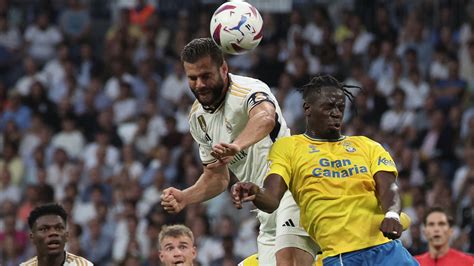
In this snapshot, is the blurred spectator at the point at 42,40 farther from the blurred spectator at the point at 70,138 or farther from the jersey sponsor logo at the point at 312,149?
the jersey sponsor logo at the point at 312,149

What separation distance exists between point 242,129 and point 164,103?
935 centimetres

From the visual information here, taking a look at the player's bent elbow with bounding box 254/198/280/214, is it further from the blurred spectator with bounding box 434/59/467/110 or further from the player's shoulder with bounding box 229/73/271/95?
the blurred spectator with bounding box 434/59/467/110

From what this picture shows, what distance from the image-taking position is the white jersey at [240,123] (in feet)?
26.3

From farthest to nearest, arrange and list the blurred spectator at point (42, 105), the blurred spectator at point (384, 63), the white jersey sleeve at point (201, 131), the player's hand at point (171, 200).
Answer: the blurred spectator at point (42, 105)
the blurred spectator at point (384, 63)
the white jersey sleeve at point (201, 131)
the player's hand at point (171, 200)

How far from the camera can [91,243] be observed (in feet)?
50.3

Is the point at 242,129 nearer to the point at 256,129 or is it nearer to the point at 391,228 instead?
the point at 256,129

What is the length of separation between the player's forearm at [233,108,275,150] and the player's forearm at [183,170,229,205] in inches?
36.1

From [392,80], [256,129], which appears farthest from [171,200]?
[392,80]

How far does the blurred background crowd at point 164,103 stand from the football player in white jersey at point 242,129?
4.75 m

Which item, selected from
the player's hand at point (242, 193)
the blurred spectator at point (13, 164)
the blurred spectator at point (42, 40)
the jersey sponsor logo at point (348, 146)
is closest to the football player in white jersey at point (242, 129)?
the jersey sponsor logo at point (348, 146)

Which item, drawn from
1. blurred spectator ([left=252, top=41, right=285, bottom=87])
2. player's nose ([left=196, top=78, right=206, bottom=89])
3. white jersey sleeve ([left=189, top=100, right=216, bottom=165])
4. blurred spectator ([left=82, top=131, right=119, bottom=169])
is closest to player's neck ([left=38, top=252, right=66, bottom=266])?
white jersey sleeve ([left=189, top=100, right=216, bottom=165])

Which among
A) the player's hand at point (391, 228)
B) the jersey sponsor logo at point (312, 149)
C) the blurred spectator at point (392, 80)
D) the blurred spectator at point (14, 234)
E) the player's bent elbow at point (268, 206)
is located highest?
the blurred spectator at point (392, 80)

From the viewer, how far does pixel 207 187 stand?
849 centimetres

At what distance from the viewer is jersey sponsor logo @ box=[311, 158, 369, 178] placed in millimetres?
7301
